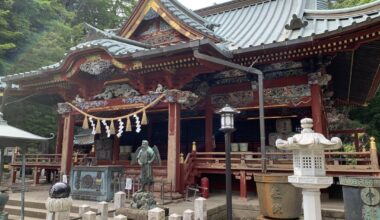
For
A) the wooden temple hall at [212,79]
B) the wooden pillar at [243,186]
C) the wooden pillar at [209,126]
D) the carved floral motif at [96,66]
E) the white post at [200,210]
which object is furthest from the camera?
the wooden pillar at [209,126]

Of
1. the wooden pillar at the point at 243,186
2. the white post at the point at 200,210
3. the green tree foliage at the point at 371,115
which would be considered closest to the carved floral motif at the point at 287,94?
the wooden pillar at the point at 243,186

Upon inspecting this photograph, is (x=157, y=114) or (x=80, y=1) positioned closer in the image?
(x=157, y=114)

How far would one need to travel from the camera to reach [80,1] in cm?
3172

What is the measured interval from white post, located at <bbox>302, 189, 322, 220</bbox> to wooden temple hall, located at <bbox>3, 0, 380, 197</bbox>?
3730mm

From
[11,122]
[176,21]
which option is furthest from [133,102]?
[11,122]

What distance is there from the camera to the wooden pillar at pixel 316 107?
31.4 feet

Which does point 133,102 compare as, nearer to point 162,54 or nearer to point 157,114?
point 162,54

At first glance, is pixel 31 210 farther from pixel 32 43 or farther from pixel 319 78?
pixel 32 43

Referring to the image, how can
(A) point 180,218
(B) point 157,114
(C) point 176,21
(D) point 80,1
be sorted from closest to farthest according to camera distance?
(A) point 180,218 → (C) point 176,21 → (B) point 157,114 → (D) point 80,1

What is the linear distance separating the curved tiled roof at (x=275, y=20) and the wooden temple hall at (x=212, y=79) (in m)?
0.06

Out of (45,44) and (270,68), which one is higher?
(45,44)

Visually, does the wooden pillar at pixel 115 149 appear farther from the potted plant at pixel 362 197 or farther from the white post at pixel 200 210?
the potted plant at pixel 362 197

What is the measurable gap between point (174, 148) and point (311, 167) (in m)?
5.70

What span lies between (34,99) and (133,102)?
308 inches
